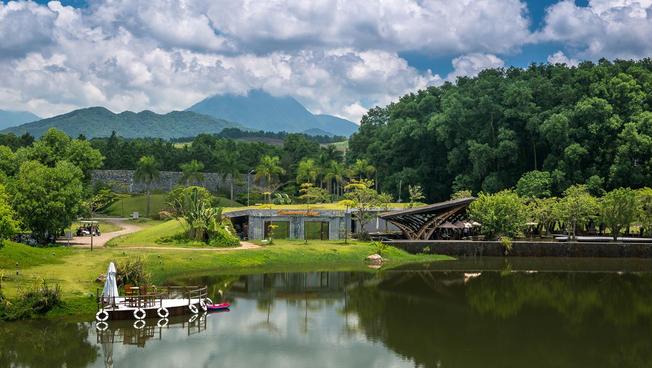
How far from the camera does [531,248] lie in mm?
62031

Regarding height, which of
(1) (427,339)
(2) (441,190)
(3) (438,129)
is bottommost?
(1) (427,339)

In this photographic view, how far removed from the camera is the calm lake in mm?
27828

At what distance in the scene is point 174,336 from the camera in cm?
3094

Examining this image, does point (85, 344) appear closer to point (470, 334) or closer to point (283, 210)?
point (470, 334)

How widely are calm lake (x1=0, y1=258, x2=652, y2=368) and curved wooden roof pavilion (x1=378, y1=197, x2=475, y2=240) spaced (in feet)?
50.4

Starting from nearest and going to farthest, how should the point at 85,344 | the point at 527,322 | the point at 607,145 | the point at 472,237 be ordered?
the point at 85,344 < the point at 527,322 < the point at 472,237 < the point at 607,145

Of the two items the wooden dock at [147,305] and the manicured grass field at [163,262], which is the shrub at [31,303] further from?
the wooden dock at [147,305]

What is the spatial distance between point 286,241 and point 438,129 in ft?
143

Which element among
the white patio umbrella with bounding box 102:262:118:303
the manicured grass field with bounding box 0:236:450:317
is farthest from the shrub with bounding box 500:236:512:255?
the white patio umbrella with bounding box 102:262:118:303

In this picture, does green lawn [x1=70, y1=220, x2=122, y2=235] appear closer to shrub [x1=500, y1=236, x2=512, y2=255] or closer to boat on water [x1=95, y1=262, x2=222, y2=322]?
boat on water [x1=95, y1=262, x2=222, y2=322]

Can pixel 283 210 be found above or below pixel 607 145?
below

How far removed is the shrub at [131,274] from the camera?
38.0 metres

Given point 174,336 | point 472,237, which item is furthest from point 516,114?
point 174,336

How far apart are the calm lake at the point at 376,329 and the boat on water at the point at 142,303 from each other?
0.70 m
